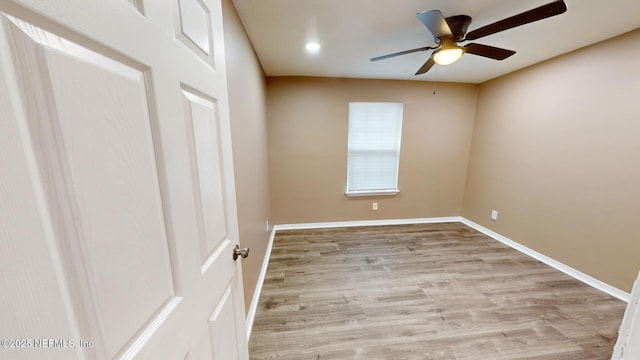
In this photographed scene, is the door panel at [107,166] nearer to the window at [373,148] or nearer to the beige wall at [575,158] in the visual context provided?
the window at [373,148]

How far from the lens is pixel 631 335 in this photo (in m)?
0.59

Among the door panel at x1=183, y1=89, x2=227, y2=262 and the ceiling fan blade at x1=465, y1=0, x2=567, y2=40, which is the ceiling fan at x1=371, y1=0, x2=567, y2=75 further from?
the door panel at x1=183, y1=89, x2=227, y2=262

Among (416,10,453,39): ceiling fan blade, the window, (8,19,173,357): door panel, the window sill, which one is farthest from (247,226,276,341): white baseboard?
(416,10,453,39): ceiling fan blade

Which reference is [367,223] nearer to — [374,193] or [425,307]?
[374,193]

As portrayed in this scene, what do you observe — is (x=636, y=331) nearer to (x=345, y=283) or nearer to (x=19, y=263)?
(x=19, y=263)

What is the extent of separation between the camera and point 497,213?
3.18 metres

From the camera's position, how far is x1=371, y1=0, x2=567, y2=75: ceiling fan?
130cm

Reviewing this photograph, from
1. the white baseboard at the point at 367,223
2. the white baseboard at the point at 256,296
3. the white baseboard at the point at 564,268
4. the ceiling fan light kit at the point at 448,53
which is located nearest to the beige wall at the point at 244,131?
the white baseboard at the point at 256,296

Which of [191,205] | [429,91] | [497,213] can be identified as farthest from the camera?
[429,91]

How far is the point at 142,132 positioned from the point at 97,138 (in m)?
0.10

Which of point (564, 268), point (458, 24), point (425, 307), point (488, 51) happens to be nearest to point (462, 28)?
point (458, 24)

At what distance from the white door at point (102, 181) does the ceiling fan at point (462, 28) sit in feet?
4.76

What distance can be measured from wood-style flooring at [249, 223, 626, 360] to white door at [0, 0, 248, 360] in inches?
48.2

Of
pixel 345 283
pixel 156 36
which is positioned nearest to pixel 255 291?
pixel 345 283
